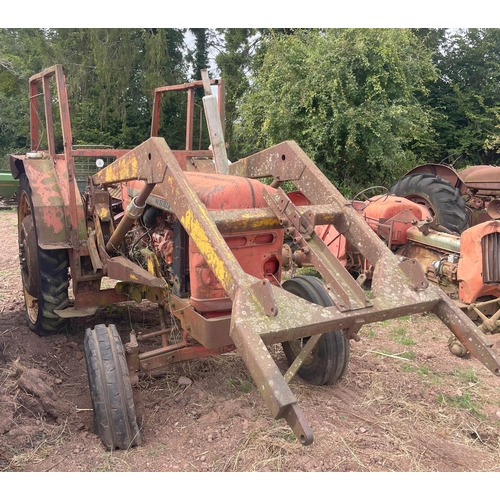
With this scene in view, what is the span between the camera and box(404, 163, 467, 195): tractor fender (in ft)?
25.4

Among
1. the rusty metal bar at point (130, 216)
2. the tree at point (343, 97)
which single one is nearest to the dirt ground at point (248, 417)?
the rusty metal bar at point (130, 216)

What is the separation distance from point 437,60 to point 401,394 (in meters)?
13.2

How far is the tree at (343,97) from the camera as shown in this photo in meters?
9.38

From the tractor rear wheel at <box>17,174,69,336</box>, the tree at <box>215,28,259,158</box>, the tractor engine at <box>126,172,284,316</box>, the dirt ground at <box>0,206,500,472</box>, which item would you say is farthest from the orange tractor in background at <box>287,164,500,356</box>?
the tree at <box>215,28,259,158</box>

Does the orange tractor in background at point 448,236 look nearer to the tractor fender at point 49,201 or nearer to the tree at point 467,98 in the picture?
the tractor fender at point 49,201

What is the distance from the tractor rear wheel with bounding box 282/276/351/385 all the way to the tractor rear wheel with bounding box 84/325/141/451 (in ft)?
3.95

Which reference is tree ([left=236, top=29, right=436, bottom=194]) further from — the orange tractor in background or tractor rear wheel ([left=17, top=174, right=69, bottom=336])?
tractor rear wheel ([left=17, top=174, right=69, bottom=336])

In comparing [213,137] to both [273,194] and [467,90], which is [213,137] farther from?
[467,90]

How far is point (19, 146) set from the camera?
20953mm

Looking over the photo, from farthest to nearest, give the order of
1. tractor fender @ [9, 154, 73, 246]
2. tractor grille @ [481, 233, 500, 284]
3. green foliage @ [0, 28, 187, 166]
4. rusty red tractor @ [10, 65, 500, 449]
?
green foliage @ [0, 28, 187, 166], tractor grille @ [481, 233, 500, 284], tractor fender @ [9, 154, 73, 246], rusty red tractor @ [10, 65, 500, 449]

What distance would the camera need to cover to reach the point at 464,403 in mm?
3309

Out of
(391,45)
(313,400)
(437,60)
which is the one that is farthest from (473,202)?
(437,60)

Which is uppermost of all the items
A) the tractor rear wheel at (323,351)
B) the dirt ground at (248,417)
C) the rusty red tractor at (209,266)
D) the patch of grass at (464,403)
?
the rusty red tractor at (209,266)

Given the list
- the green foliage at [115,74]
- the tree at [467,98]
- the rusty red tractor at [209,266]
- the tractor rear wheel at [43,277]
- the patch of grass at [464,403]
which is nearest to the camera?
the rusty red tractor at [209,266]
